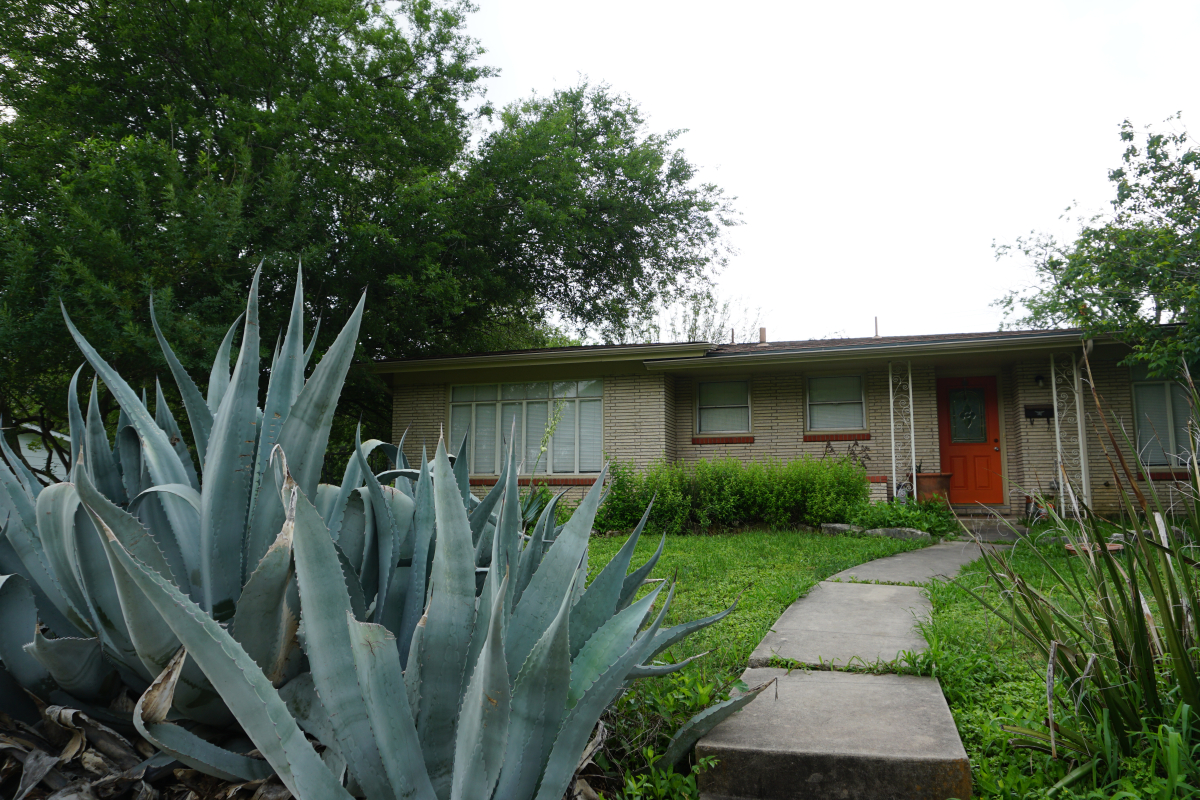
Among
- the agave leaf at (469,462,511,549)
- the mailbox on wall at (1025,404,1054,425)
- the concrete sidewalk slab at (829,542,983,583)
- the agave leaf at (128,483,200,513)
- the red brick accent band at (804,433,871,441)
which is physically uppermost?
the mailbox on wall at (1025,404,1054,425)

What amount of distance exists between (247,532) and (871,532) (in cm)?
974

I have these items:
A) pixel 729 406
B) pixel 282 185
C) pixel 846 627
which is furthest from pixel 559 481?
pixel 846 627

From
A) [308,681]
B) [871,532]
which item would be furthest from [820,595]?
[871,532]

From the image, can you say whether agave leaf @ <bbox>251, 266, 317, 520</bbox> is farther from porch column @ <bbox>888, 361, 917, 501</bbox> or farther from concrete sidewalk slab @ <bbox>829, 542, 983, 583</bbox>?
porch column @ <bbox>888, 361, 917, 501</bbox>

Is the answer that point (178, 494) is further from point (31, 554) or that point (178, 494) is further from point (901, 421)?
point (901, 421)

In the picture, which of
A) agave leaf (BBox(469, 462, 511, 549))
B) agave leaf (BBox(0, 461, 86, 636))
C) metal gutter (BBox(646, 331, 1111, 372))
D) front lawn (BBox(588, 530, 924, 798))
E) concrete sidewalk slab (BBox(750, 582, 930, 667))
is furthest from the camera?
metal gutter (BBox(646, 331, 1111, 372))

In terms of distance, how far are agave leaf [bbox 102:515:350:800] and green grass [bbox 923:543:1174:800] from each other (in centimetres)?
195

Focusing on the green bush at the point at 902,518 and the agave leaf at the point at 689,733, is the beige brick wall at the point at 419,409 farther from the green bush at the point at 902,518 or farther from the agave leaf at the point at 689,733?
the agave leaf at the point at 689,733

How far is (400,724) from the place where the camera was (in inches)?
44.8

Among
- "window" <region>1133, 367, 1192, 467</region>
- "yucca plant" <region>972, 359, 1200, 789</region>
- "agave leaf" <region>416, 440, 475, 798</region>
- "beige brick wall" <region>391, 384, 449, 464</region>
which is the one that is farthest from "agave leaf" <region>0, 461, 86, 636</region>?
"window" <region>1133, 367, 1192, 467</region>

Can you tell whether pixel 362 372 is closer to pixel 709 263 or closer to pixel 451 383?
pixel 451 383

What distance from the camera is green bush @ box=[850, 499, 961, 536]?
9.99 m

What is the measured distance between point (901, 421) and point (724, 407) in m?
3.51

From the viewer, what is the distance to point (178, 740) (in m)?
1.16
